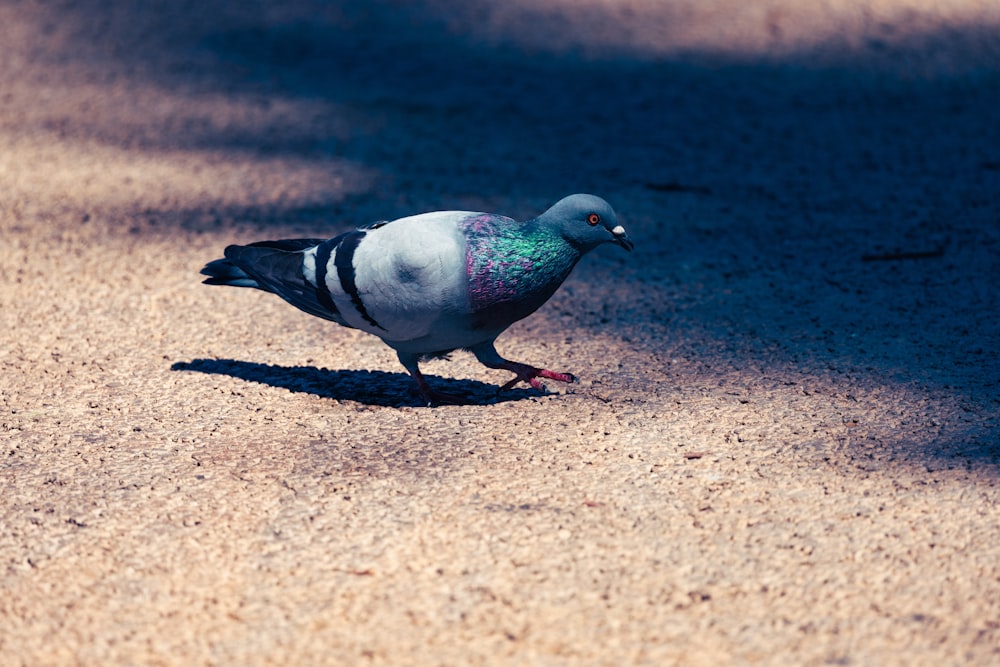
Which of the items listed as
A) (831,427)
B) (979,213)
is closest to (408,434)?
(831,427)

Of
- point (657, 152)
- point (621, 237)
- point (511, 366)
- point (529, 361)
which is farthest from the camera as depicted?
point (657, 152)

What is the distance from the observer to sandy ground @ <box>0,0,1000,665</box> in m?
2.18

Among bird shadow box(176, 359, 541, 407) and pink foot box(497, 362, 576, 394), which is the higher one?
pink foot box(497, 362, 576, 394)

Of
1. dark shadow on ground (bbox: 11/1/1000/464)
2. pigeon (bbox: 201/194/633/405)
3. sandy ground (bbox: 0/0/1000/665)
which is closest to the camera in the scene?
sandy ground (bbox: 0/0/1000/665)

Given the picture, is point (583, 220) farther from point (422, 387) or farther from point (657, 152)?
point (657, 152)

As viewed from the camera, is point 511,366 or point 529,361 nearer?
point 511,366

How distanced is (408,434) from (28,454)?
37.9 inches

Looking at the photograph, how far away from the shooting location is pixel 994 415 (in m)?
2.97

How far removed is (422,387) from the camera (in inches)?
122

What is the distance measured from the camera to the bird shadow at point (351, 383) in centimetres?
319

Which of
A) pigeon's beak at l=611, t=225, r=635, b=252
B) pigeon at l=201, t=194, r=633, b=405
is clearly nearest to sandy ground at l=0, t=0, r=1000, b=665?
pigeon at l=201, t=194, r=633, b=405

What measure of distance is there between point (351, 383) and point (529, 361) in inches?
21.7

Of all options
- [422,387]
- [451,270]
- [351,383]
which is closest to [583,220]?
[451,270]

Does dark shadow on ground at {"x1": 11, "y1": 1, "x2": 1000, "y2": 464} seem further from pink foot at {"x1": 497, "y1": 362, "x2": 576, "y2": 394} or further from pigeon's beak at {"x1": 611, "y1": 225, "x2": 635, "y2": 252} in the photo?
pigeon's beak at {"x1": 611, "y1": 225, "x2": 635, "y2": 252}
